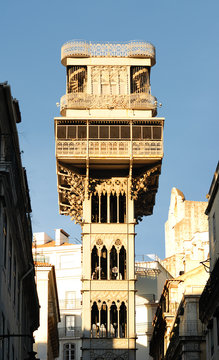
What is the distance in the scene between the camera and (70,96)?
82000 millimetres

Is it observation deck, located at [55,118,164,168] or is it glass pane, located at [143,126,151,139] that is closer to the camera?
observation deck, located at [55,118,164,168]

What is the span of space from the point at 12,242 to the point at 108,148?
3900cm

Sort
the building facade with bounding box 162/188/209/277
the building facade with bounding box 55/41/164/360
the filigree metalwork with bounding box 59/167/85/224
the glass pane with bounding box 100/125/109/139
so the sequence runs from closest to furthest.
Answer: the building facade with bounding box 55/41/164/360 < the glass pane with bounding box 100/125/109/139 < the filigree metalwork with bounding box 59/167/85/224 < the building facade with bounding box 162/188/209/277

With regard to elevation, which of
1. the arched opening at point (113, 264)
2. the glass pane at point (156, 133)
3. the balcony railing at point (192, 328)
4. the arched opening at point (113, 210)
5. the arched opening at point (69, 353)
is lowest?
the balcony railing at point (192, 328)

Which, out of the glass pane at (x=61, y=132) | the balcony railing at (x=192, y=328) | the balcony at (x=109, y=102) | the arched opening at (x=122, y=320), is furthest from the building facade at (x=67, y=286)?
the balcony railing at (x=192, y=328)

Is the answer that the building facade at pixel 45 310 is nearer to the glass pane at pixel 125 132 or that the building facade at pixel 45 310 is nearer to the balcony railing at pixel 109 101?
the glass pane at pixel 125 132

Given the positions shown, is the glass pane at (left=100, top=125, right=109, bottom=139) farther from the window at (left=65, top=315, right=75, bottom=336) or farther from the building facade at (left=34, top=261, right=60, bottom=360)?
the window at (left=65, top=315, right=75, bottom=336)

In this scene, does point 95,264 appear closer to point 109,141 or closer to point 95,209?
point 95,209

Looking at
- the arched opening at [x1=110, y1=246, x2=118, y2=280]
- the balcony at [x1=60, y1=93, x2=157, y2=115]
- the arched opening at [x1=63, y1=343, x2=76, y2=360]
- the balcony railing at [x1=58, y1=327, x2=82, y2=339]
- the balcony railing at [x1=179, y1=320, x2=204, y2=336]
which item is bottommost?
the balcony railing at [x1=179, y1=320, x2=204, y2=336]

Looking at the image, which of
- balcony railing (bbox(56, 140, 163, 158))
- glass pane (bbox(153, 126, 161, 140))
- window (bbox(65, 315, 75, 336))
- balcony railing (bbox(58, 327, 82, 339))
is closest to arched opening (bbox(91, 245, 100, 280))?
balcony railing (bbox(56, 140, 163, 158))

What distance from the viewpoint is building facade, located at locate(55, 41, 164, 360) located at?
248 ft

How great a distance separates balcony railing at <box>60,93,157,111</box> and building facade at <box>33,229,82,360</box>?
2485 cm

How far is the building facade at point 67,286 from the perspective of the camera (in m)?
102

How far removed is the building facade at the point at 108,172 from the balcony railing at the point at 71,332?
20.6 m
